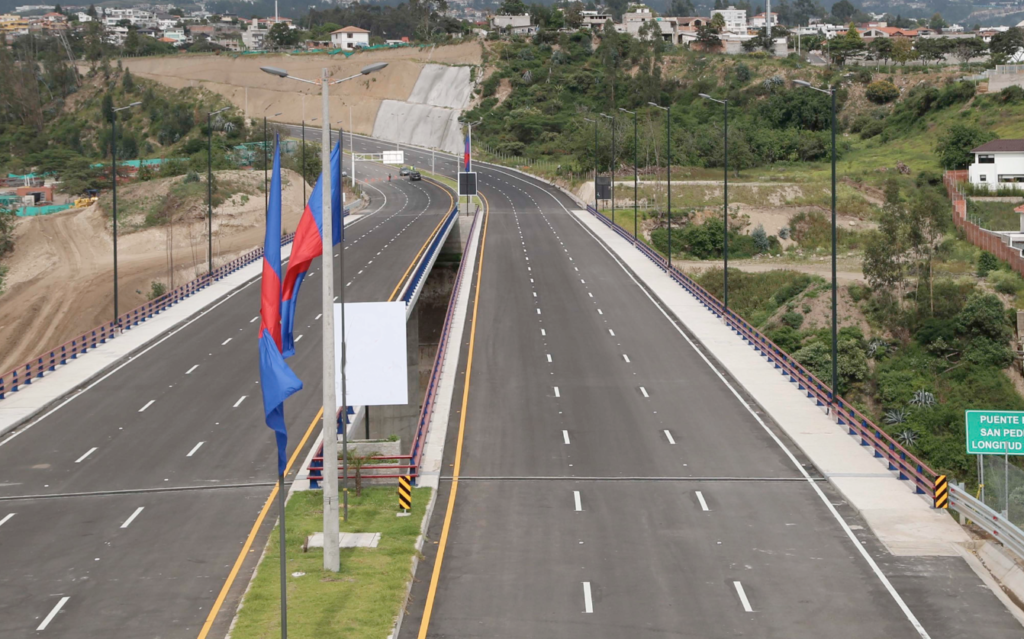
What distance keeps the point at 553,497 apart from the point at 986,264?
56.3m

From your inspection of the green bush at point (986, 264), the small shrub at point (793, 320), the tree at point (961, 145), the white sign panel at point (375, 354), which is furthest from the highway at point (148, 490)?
the tree at point (961, 145)

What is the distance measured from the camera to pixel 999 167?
334ft

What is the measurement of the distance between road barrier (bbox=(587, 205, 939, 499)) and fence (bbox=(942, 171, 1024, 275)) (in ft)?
83.8

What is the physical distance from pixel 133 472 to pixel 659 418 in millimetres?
15922

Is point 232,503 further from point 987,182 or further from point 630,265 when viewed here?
point 987,182

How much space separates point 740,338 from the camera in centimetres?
4928

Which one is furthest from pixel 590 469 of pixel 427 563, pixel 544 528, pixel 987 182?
pixel 987 182

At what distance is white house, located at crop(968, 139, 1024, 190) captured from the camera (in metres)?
102

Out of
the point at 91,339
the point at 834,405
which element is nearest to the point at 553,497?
the point at 834,405

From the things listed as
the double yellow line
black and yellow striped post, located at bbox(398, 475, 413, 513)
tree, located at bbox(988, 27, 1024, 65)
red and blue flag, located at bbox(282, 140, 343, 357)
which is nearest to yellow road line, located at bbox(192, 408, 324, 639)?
the double yellow line

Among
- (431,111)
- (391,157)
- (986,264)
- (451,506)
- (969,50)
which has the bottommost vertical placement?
(451,506)

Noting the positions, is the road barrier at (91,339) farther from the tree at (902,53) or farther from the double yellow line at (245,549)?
the tree at (902,53)

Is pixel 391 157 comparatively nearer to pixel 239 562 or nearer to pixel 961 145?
pixel 961 145

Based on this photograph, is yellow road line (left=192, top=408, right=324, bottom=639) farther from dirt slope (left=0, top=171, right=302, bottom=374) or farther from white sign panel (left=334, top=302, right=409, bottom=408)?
dirt slope (left=0, top=171, right=302, bottom=374)
